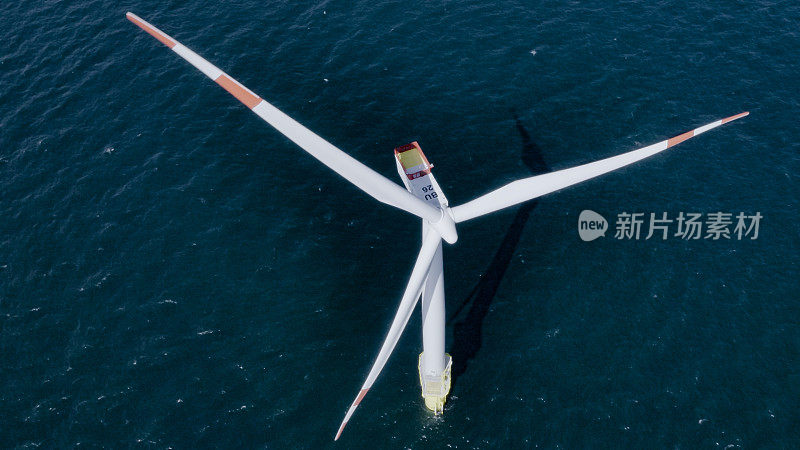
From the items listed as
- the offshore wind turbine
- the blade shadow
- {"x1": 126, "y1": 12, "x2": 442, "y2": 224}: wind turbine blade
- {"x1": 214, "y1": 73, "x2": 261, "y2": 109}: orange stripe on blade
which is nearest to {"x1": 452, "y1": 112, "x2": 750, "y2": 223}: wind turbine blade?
the offshore wind turbine

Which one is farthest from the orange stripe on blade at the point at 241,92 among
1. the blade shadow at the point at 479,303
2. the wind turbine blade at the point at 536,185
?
the blade shadow at the point at 479,303

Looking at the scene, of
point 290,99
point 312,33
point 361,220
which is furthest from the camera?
point 312,33

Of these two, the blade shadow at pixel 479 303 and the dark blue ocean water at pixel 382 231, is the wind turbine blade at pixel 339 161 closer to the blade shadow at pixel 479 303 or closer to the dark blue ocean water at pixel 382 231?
the blade shadow at pixel 479 303

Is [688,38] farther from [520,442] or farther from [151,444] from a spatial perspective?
[151,444]

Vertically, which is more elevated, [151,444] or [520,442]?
[151,444]

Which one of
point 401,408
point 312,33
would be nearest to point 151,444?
point 401,408
